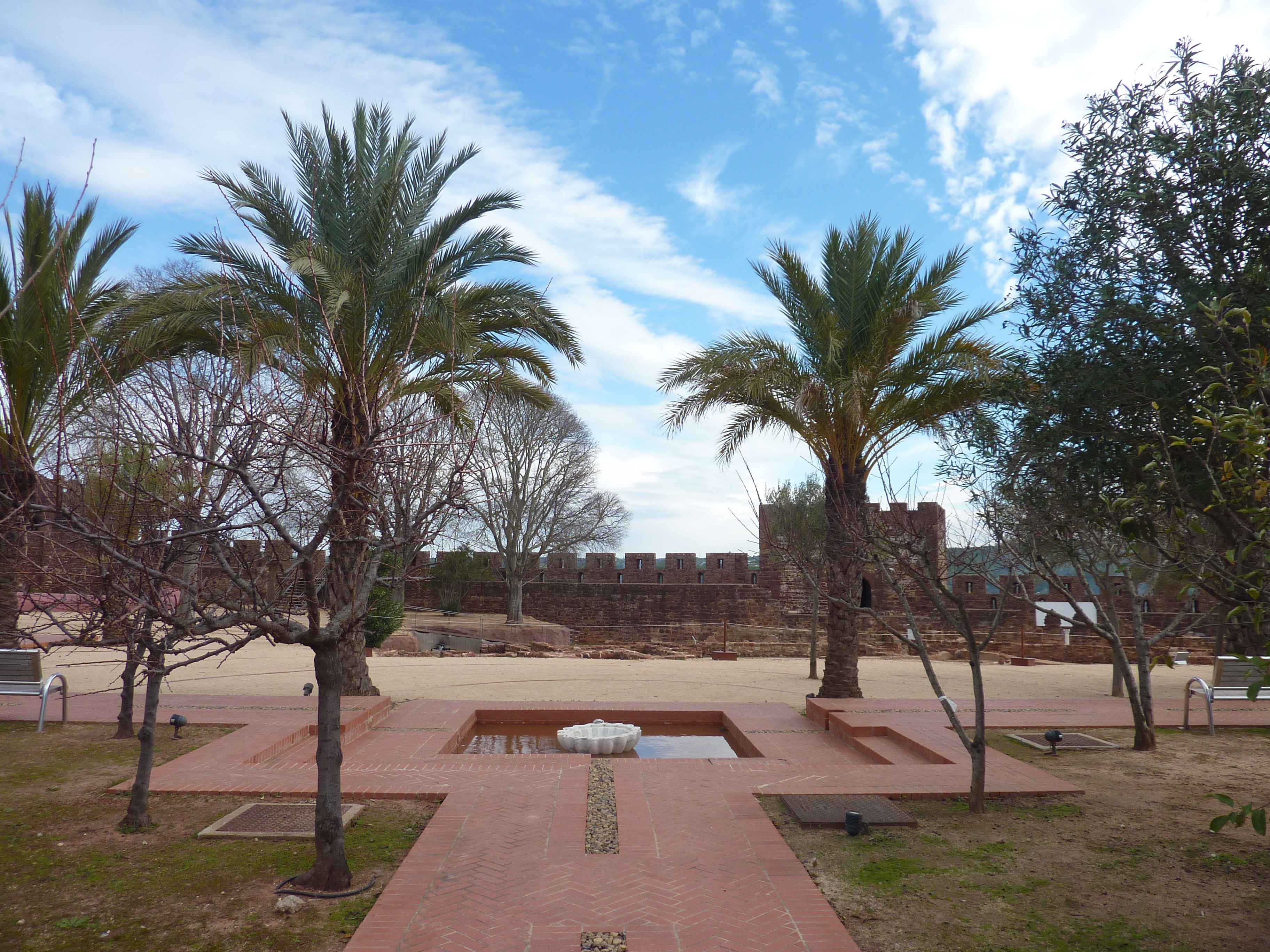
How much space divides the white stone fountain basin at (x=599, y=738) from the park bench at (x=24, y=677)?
197 inches

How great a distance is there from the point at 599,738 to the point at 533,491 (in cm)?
2035

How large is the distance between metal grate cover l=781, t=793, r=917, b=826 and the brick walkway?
0.70 ft

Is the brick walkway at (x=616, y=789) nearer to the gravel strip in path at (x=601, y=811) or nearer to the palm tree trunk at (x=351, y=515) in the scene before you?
the gravel strip in path at (x=601, y=811)

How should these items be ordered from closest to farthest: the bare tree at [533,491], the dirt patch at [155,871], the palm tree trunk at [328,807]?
1. the dirt patch at [155,871]
2. the palm tree trunk at [328,807]
3. the bare tree at [533,491]

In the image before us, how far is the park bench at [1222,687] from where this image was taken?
8.82 m

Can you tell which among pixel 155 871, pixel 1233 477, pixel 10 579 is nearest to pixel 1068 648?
pixel 1233 477

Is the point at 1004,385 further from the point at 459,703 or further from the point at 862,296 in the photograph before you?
the point at 459,703

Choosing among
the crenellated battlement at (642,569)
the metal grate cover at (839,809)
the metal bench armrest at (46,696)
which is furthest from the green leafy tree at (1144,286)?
the crenellated battlement at (642,569)

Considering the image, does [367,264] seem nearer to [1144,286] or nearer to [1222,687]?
[1144,286]

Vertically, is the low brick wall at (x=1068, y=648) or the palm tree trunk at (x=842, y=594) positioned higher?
the palm tree trunk at (x=842, y=594)

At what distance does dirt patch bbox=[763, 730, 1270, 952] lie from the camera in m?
4.02

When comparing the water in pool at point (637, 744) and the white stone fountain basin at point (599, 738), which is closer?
the white stone fountain basin at point (599, 738)

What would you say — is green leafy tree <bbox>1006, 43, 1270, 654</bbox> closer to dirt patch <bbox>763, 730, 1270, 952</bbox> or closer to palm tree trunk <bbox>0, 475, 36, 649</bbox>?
dirt patch <bbox>763, 730, 1270, 952</bbox>

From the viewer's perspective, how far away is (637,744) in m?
9.01
